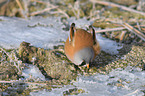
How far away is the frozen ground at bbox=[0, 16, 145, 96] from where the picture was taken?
2.54 metres

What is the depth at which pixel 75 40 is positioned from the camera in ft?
9.65

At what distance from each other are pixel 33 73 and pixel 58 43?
0.92 metres

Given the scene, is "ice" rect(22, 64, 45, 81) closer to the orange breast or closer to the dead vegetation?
the dead vegetation

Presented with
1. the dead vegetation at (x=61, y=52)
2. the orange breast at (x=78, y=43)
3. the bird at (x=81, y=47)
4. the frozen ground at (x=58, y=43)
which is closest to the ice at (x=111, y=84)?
the frozen ground at (x=58, y=43)

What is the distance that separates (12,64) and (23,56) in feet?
0.76

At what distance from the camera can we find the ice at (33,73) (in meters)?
2.79

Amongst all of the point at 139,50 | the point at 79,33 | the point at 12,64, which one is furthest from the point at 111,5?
the point at 12,64

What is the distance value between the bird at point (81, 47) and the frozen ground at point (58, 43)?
29cm

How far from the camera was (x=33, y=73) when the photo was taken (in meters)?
2.87

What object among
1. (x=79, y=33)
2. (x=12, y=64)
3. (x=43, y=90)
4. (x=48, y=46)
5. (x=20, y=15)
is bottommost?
(x=43, y=90)

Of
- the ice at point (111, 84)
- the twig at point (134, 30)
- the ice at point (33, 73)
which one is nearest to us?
the ice at point (111, 84)

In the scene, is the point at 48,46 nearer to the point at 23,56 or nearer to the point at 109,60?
the point at 23,56

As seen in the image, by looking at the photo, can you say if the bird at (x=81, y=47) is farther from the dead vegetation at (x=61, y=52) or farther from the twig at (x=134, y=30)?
the twig at (x=134, y=30)

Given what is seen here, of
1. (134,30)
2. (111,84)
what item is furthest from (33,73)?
(134,30)
